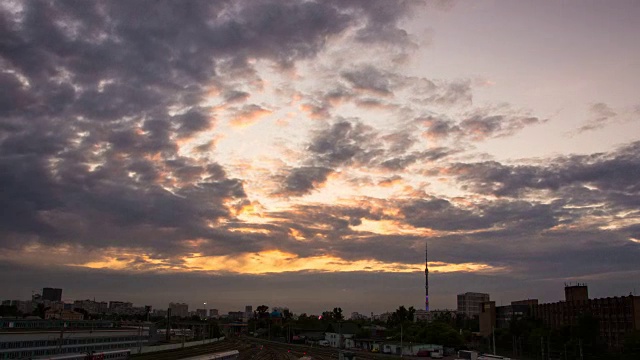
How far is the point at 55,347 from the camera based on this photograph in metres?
117

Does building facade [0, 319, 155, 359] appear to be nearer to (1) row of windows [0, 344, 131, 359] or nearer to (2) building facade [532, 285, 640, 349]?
(1) row of windows [0, 344, 131, 359]

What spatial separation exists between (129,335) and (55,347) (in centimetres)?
5611

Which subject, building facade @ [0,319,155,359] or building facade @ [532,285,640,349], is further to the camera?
building facade @ [532,285,640,349]

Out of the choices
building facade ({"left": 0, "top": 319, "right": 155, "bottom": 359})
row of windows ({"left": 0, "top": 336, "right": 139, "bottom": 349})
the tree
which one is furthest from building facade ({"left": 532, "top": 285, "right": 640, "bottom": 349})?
row of windows ({"left": 0, "top": 336, "right": 139, "bottom": 349})

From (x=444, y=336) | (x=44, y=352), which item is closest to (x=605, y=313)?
(x=444, y=336)

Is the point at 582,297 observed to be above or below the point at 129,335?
above

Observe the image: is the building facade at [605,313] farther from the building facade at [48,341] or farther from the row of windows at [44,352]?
the row of windows at [44,352]

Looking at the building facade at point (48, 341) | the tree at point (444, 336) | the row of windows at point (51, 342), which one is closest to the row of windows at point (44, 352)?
the building facade at point (48, 341)

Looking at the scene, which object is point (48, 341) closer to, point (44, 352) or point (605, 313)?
point (44, 352)

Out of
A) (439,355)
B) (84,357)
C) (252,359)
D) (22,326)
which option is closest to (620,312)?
(439,355)

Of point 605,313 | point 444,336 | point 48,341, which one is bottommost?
point 444,336

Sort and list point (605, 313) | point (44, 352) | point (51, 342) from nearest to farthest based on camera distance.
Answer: point (44, 352) < point (51, 342) < point (605, 313)

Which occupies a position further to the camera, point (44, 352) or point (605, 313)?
point (605, 313)

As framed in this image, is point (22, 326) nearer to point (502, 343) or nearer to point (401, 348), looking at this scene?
point (401, 348)
